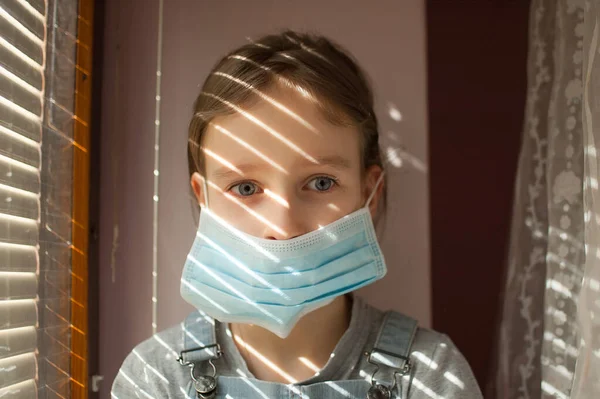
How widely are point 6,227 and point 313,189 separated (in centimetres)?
55

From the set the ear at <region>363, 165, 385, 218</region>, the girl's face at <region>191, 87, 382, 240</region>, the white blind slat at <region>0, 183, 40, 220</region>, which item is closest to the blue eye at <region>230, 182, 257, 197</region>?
the girl's face at <region>191, 87, 382, 240</region>

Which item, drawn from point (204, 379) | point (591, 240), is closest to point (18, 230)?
point (204, 379)

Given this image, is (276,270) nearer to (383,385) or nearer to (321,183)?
(321,183)

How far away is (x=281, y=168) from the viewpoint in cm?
103

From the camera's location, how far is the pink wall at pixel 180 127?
1357 millimetres

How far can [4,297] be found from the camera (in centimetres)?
93

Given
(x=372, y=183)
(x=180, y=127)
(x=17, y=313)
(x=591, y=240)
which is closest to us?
(x=591, y=240)

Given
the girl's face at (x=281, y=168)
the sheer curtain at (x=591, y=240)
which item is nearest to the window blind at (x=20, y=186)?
the girl's face at (x=281, y=168)

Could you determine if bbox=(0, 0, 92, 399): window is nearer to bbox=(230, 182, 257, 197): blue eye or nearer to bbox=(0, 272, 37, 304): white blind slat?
bbox=(0, 272, 37, 304): white blind slat

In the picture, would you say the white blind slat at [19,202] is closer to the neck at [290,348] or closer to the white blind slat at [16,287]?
the white blind slat at [16,287]

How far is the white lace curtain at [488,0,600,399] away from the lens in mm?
878

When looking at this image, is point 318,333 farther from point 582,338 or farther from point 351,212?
point 582,338

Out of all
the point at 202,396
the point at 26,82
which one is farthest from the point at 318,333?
the point at 26,82

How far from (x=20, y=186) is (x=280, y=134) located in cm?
48
